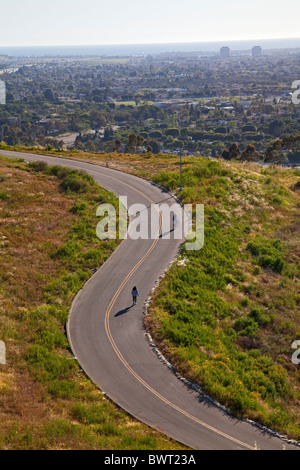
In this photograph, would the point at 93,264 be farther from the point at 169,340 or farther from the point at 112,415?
the point at 112,415

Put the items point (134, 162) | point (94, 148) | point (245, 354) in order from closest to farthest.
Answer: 1. point (245, 354)
2. point (134, 162)
3. point (94, 148)

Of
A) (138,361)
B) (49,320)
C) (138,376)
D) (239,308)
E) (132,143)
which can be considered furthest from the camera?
(132,143)

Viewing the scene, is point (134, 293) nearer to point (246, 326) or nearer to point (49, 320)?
point (49, 320)

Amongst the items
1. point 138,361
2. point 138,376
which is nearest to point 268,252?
point 138,361

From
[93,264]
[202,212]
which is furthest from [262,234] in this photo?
[93,264]

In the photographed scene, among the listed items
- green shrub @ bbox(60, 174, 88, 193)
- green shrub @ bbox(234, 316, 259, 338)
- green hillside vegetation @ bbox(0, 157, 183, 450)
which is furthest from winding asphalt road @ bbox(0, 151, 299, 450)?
green shrub @ bbox(60, 174, 88, 193)

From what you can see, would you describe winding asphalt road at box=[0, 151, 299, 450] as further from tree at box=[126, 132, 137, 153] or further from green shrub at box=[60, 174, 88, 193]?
tree at box=[126, 132, 137, 153]
